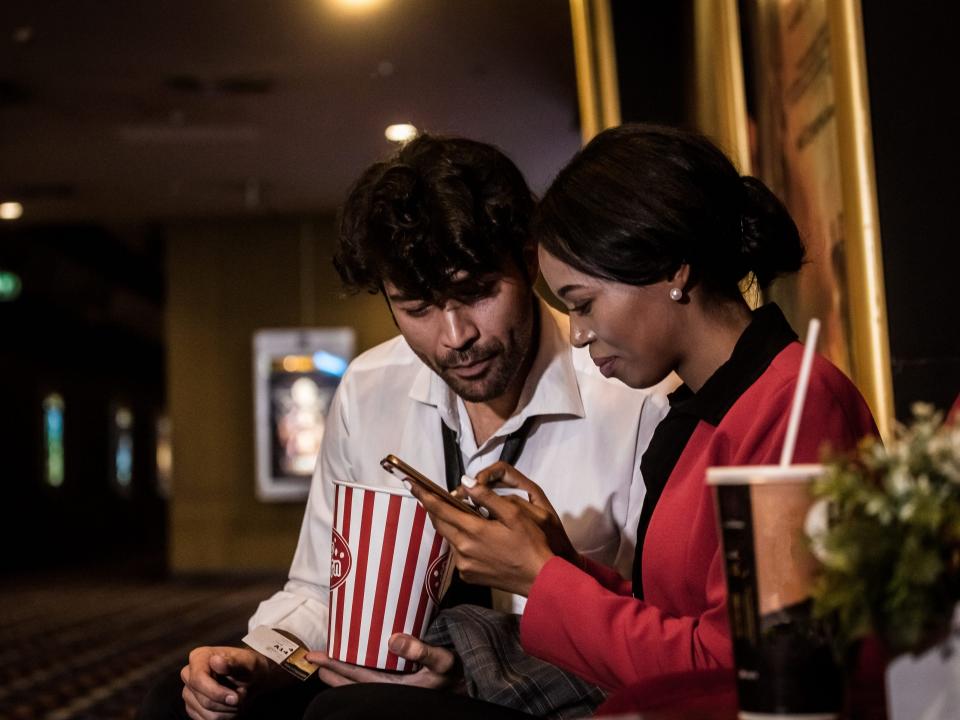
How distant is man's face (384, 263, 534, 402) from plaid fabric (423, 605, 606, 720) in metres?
0.58

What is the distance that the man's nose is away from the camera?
190 cm

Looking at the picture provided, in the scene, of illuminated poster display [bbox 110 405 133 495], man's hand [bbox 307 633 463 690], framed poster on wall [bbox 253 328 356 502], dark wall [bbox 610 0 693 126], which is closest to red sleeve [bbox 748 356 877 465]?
man's hand [bbox 307 633 463 690]

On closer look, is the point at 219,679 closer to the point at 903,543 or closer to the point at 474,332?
the point at 474,332

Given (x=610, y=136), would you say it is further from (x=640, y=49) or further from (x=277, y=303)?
(x=277, y=303)

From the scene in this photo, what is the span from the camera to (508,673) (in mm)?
1339

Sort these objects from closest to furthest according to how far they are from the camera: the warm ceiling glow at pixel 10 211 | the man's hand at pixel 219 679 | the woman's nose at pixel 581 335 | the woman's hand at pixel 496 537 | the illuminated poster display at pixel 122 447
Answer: the woman's hand at pixel 496 537
the woman's nose at pixel 581 335
the man's hand at pixel 219 679
the warm ceiling glow at pixel 10 211
the illuminated poster display at pixel 122 447

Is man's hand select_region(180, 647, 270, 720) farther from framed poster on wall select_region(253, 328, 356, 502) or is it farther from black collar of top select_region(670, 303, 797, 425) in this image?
framed poster on wall select_region(253, 328, 356, 502)

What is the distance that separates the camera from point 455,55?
7.34 m

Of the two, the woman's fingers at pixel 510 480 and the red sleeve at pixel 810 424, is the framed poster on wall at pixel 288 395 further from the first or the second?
the red sleeve at pixel 810 424

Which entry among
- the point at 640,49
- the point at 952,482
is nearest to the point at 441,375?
the point at 952,482

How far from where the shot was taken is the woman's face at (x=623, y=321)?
1389 mm

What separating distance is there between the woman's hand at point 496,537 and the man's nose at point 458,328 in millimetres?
598

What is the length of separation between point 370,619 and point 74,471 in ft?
66.4

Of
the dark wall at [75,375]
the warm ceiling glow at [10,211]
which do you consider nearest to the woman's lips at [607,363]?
the warm ceiling glow at [10,211]
